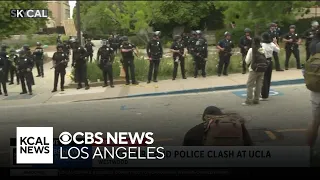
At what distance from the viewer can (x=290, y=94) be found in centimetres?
669

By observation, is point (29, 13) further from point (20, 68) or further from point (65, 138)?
point (20, 68)

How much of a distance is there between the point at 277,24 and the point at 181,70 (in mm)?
5349

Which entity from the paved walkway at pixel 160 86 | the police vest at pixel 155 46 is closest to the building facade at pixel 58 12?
the police vest at pixel 155 46

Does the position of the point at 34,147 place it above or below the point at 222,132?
below

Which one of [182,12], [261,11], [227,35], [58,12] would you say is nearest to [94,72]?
[58,12]

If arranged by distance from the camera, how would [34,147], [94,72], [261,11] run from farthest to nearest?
[94,72], [34,147], [261,11]

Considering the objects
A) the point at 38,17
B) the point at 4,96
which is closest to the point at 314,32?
the point at 38,17

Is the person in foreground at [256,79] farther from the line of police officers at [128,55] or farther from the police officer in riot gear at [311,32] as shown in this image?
the police officer in riot gear at [311,32]

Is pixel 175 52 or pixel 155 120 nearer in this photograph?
pixel 175 52

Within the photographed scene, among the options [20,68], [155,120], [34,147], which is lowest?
[155,120]

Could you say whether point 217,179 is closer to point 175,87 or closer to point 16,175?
point 16,175

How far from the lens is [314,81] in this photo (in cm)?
330

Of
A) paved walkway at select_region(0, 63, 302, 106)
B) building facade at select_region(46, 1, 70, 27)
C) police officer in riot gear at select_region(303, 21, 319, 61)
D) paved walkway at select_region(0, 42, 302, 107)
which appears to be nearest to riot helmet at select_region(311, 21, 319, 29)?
police officer in riot gear at select_region(303, 21, 319, 61)

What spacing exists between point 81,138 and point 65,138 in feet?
0.33
